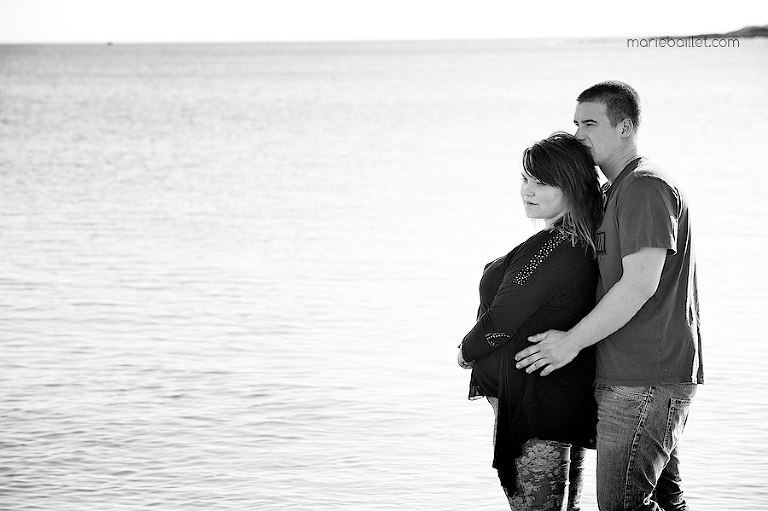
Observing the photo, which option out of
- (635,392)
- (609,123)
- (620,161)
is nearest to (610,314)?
(635,392)

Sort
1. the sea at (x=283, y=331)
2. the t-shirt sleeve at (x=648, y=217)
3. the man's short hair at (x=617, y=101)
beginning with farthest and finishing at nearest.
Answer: the sea at (x=283, y=331) → the man's short hair at (x=617, y=101) → the t-shirt sleeve at (x=648, y=217)

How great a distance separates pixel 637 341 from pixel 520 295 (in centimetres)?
40

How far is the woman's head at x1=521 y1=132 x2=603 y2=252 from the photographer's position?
339cm

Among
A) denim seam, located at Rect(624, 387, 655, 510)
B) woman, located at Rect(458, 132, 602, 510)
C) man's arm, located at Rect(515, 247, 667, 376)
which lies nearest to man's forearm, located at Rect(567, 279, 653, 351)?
man's arm, located at Rect(515, 247, 667, 376)

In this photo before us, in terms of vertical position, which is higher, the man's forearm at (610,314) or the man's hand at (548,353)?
the man's forearm at (610,314)

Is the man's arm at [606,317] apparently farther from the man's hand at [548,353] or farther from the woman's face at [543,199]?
the woman's face at [543,199]

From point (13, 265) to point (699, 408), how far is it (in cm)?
767

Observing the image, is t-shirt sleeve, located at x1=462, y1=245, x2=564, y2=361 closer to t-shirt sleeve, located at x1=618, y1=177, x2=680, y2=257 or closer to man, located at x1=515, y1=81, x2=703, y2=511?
man, located at x1=515, y1=81, x2=703, y2=511

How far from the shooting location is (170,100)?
159 feet

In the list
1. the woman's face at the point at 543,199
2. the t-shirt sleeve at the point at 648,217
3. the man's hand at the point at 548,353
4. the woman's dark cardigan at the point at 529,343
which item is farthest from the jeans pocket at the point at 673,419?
the woman's face at the point at 543,199

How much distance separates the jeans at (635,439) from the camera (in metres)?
3.33

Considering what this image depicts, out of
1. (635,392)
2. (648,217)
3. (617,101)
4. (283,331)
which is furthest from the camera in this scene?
(283,331)

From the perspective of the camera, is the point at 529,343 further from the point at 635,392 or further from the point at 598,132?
the point at 598,132

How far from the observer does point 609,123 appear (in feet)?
11.4
